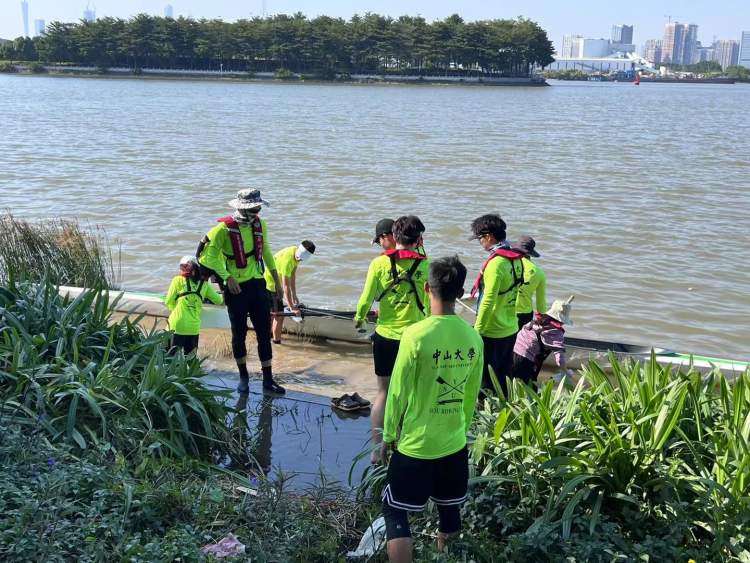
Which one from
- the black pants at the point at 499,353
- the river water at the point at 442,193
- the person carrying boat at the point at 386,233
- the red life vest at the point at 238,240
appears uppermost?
the person carrying boat at the point at 386,233

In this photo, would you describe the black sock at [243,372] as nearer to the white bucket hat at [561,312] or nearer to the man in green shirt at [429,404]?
the white bucket hat at [561,312]

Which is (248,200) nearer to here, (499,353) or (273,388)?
(273,388)

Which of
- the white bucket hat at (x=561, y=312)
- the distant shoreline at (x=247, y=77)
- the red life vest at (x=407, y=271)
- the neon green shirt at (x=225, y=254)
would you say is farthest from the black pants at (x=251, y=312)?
the distant shoreline at (x=247, y=77)

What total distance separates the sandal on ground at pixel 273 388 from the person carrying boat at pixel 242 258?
193 mm

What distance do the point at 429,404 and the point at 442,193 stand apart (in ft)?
67.4

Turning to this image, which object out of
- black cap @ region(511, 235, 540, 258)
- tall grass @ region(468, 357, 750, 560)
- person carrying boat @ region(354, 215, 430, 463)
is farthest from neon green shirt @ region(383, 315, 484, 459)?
black cap @ region(511, 235, 540, 258)

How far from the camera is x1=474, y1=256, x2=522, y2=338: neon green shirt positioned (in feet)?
22.3

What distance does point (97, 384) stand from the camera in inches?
227

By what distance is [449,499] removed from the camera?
4.41 metres

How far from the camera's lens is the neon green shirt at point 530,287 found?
719 centimetres

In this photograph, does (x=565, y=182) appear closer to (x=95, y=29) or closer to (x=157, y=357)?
(x=157, y=357)

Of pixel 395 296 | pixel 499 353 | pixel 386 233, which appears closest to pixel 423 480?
pixel 395 296

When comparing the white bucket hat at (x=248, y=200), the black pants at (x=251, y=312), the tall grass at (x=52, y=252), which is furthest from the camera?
the tall grass at (x=52, y=252)

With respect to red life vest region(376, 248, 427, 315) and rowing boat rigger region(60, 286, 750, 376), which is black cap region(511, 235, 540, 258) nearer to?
red life vest region(376, 248, 427, 315)
